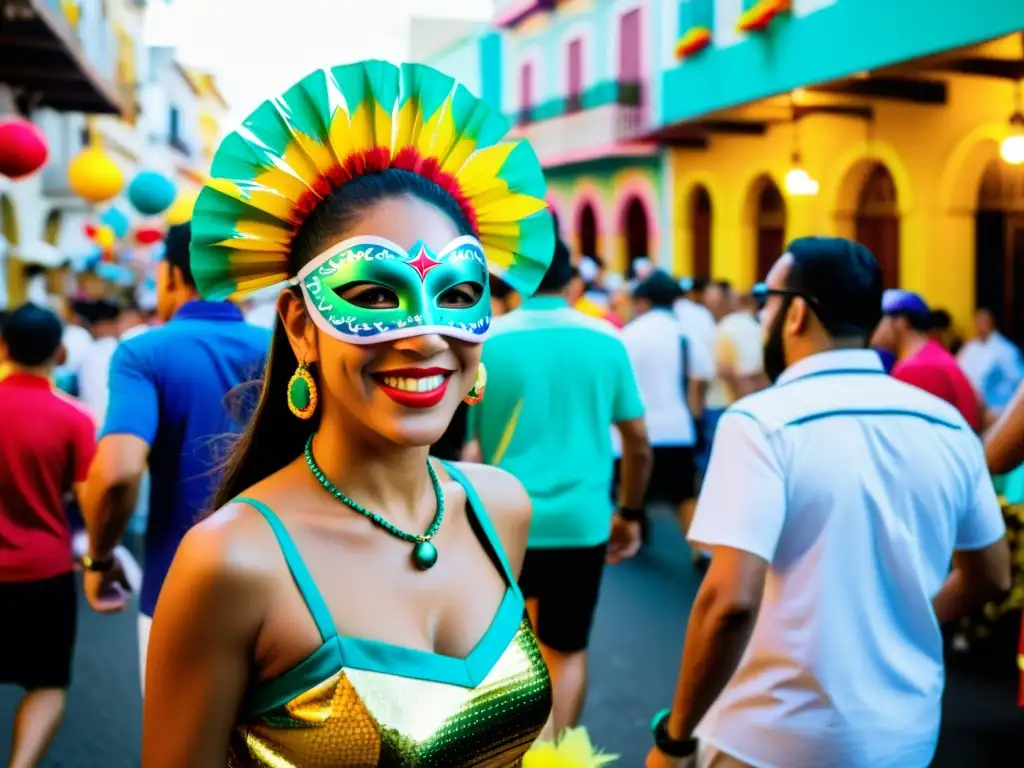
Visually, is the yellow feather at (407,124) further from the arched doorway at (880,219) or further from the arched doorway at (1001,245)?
the arched doorway at (880,219)

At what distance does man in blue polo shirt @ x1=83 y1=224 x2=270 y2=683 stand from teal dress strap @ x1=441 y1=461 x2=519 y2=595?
61.9 inches

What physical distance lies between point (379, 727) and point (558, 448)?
2909mm

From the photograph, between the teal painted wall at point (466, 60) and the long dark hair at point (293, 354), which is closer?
the long dark hair at point (293, 354)

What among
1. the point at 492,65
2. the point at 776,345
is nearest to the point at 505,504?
the point at 776,345

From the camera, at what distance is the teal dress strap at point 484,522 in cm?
218

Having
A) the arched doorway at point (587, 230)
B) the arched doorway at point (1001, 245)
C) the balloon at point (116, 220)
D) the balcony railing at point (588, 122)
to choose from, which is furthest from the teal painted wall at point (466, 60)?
the arched doorway at point (1001, 245)

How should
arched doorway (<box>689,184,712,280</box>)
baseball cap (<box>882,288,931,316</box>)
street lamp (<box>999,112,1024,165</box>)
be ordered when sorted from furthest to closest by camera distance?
arched doorway (<box>689,184,712,280</box>) → street lamp (<box>999,112,1024,165</box>) → baseball cap (<box>882,288,931,316</box>)

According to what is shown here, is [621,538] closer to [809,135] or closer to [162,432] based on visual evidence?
[162,432]

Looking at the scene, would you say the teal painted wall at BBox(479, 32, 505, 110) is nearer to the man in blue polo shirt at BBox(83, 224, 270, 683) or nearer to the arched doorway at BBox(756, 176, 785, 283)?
the arched doorway at BBox(756, 176, 785, 283)

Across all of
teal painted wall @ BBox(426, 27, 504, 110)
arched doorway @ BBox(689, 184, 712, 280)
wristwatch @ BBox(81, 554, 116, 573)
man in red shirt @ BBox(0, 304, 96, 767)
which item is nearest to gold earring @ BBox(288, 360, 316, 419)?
wristwatch @ BBox(81, 554, 116, 573)

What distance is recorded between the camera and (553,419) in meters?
4.71

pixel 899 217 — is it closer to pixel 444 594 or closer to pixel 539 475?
pixel 539 475

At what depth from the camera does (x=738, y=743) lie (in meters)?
2.78

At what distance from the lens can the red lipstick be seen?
6.33 feet
